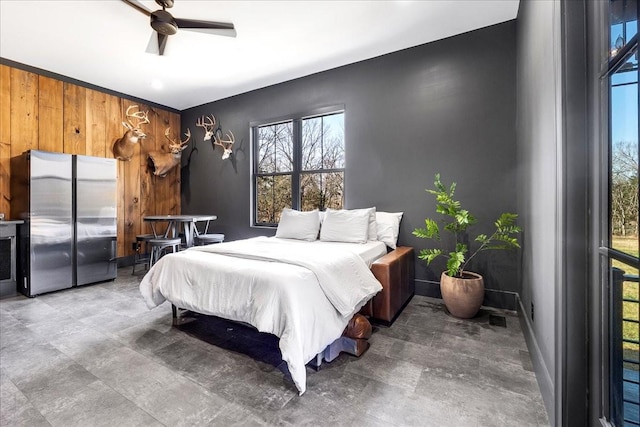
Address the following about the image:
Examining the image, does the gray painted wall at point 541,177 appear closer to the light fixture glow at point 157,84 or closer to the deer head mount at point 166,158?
the light fixture glow at point 157,84

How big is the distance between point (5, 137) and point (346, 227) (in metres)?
4.56

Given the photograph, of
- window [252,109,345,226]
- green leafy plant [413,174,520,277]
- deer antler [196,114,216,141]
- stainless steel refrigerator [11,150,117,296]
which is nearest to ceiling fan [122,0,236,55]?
window [252,109,345,226]

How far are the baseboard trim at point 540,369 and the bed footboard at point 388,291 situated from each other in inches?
40.1

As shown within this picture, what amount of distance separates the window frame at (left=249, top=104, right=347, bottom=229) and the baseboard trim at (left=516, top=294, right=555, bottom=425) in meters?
2.38

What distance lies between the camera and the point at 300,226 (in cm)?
354

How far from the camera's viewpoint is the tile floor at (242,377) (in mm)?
1480

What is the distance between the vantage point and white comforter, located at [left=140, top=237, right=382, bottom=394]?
1.70 metres

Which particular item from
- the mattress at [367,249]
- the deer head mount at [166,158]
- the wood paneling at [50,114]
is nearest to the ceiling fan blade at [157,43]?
the wood paneling at [50,114]

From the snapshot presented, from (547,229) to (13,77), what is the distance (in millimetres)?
6020

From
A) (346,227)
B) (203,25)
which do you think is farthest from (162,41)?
Result: (346,227)

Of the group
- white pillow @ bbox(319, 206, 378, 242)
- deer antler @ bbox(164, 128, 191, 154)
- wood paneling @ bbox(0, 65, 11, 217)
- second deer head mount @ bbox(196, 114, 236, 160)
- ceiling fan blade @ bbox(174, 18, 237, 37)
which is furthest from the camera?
deer antler @ bbox(164, 128, 191, 154)

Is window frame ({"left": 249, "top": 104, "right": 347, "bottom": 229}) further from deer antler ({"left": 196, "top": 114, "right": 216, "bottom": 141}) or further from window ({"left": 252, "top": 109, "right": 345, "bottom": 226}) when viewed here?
deer antler ({"left": 196, "top": 114, "right": 216, "bottom": 141})

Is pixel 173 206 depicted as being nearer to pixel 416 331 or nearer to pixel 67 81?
pixel 67 81

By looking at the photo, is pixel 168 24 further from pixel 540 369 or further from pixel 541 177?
pixel 540 369
